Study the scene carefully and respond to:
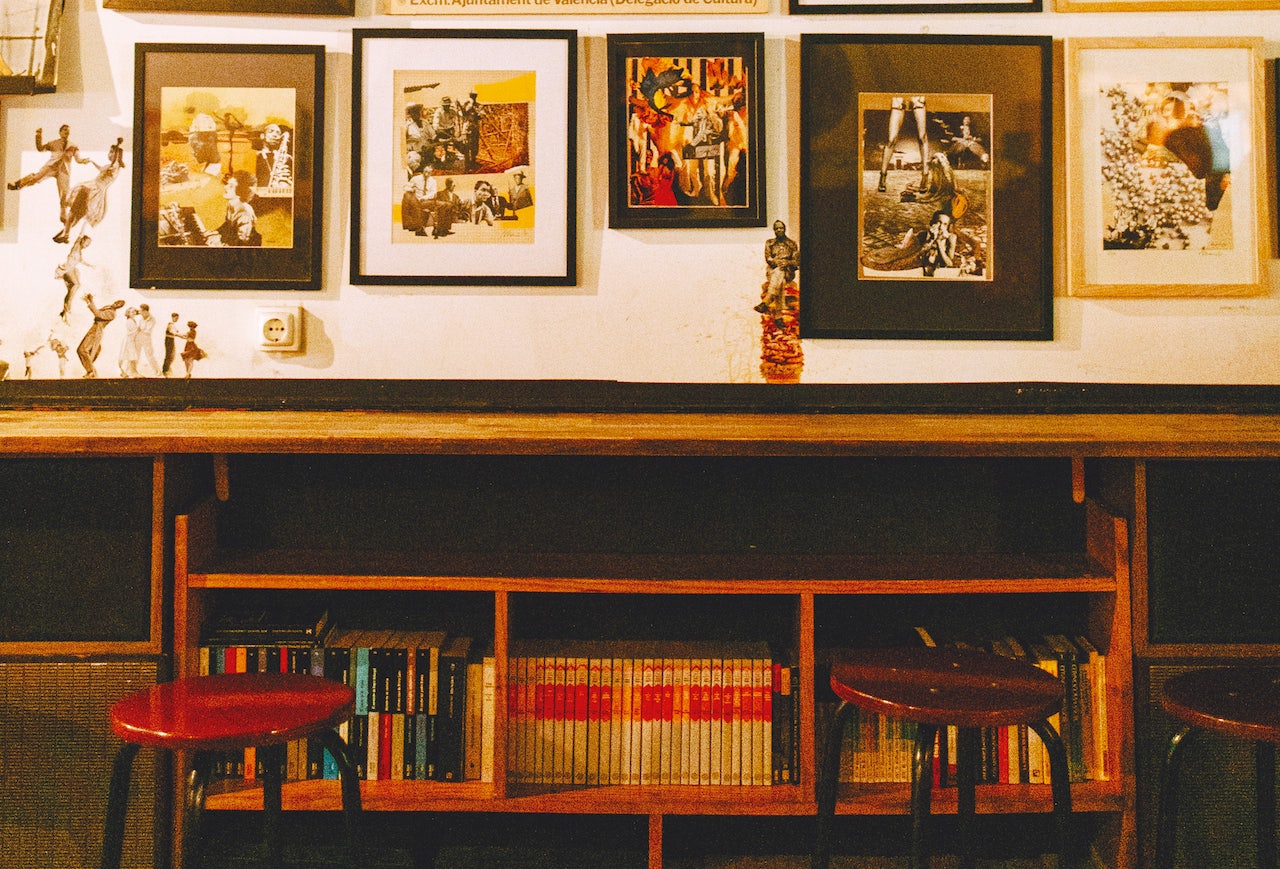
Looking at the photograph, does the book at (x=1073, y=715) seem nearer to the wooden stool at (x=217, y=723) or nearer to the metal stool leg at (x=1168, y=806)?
the metal stool leg at (x=1168, y=806)

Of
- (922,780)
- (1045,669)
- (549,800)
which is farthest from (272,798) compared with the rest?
(1045,669)

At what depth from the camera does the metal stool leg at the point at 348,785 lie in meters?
1.24

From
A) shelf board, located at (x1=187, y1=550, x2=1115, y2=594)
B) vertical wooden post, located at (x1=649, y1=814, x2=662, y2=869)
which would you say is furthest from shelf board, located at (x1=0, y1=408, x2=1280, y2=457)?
vertical wooden post, located at (x1=649, y1=814, x2=662, y2=869)

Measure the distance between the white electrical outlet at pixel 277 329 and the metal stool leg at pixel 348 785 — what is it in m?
1.25

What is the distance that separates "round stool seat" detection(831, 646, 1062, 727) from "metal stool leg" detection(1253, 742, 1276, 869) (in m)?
0.39

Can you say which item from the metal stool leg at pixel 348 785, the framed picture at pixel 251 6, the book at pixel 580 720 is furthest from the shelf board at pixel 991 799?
the framed picture at pixel 251 6

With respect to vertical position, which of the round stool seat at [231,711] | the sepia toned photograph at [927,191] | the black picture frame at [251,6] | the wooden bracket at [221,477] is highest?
the black picture frame at [251,6]

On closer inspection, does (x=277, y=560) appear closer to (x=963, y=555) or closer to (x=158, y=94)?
(x=158, y=94)

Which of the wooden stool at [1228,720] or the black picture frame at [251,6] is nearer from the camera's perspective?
the wooden stool at [1228,720]

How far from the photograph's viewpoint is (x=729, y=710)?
1.75 m

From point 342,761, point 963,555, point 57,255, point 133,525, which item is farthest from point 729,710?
point 57,255

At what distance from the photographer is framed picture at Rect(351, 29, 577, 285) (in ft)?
7.48

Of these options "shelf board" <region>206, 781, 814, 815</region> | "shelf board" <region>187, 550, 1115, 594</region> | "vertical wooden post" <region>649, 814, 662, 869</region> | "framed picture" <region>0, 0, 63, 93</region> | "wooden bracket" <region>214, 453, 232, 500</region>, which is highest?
"framed picture" <region>0, 0, 63, 93</region>

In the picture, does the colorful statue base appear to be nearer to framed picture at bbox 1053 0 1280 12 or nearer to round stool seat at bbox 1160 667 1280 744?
framed picture at bbox 1053 0 1280 12
